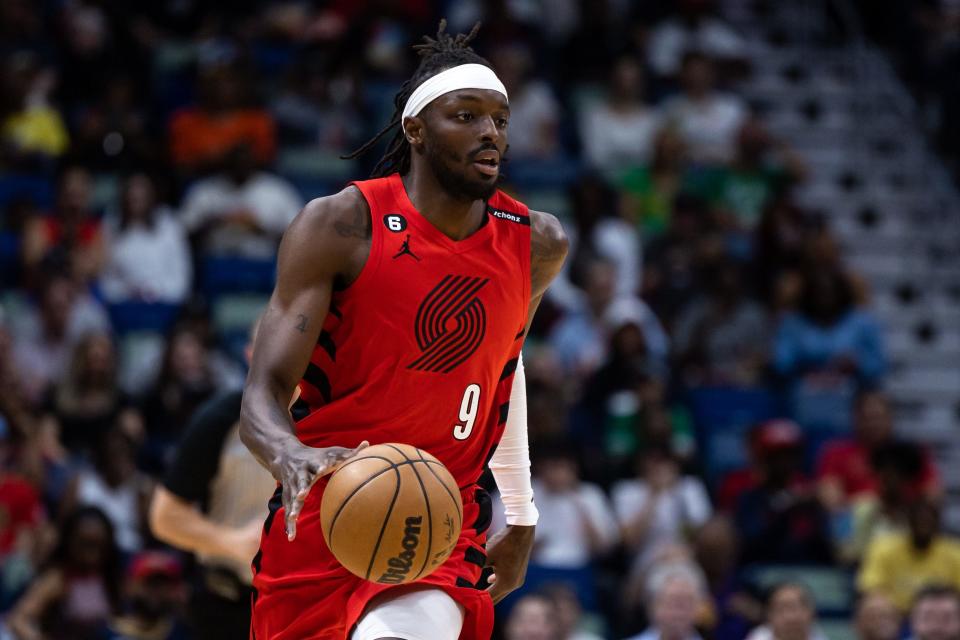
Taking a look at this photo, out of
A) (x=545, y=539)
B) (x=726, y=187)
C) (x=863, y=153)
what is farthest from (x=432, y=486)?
(x=863, y=153)

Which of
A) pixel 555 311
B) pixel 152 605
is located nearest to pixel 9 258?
pixel 152 605

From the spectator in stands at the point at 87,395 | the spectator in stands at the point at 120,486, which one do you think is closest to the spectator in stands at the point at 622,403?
the spectator in stands at the point at 120,486

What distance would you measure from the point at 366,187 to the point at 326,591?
3.70 ft

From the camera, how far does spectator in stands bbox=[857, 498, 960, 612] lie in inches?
394

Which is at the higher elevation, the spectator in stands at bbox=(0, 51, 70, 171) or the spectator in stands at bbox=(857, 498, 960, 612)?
the spectator in stands at bbox=(0, 51, 70, 171)

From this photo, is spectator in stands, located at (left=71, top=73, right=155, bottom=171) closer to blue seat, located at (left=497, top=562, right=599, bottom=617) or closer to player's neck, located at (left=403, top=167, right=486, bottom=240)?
blue seat, located at (left=497, top=562, right=599, bottom=617)

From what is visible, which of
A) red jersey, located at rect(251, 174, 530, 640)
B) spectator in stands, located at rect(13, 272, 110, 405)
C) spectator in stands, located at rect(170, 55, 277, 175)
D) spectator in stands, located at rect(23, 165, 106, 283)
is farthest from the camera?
spectator in stands, located at rect(170, 55, 277, 175)

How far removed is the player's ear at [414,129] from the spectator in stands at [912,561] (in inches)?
249

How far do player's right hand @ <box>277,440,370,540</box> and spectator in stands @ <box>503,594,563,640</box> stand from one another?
453 cm

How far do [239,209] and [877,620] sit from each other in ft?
18.4

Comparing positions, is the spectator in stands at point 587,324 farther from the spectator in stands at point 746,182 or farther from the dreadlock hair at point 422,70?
the dreadlock hair at point 422,70

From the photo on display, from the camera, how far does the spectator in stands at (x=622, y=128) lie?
13.8 meters

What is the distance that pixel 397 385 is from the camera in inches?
173

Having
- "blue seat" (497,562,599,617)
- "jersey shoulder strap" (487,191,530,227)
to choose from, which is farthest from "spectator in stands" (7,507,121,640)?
"jersey shoulder strap" (487,191,530,227)
